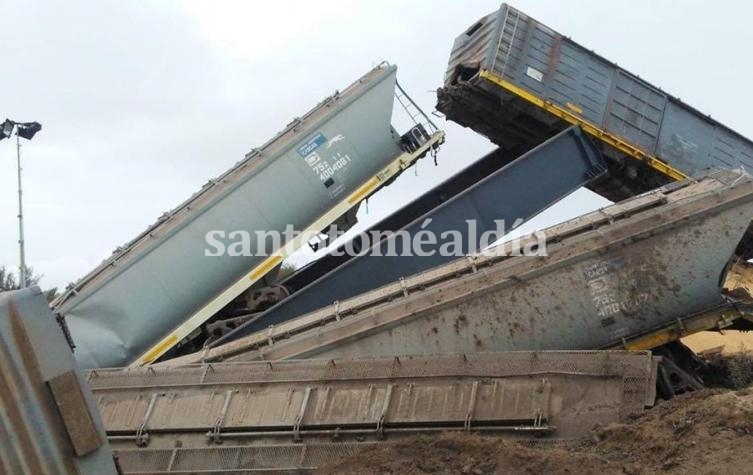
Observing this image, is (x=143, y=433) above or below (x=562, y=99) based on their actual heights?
below

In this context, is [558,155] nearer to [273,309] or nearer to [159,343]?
[273,309]

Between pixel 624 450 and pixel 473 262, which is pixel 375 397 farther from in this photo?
pixel 473 262

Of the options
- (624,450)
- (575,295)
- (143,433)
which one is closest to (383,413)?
(624,450)

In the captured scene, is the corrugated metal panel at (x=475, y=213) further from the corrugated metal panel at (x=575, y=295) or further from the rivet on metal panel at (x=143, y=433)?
the rivet on metal panel at (x=143, y=433)

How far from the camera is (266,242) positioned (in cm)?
1192

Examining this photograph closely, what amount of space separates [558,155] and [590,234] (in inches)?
116

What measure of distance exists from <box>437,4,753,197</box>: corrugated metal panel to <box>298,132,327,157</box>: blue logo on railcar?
247 cm

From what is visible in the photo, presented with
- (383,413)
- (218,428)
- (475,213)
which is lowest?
(383,413)

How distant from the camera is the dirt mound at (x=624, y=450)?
18.8 feet

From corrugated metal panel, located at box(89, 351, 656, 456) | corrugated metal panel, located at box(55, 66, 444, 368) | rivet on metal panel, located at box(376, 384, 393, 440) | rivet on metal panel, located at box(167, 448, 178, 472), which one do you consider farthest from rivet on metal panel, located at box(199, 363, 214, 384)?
corrugated metal panel, located at box(55, 66, 444, 368)

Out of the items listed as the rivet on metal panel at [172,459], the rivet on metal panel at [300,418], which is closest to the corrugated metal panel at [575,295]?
the rivet on metal panel at [300,418]

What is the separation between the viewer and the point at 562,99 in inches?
500

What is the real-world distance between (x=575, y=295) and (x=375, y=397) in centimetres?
298

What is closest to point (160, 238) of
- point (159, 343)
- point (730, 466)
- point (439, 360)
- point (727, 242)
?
point (159, 343)
